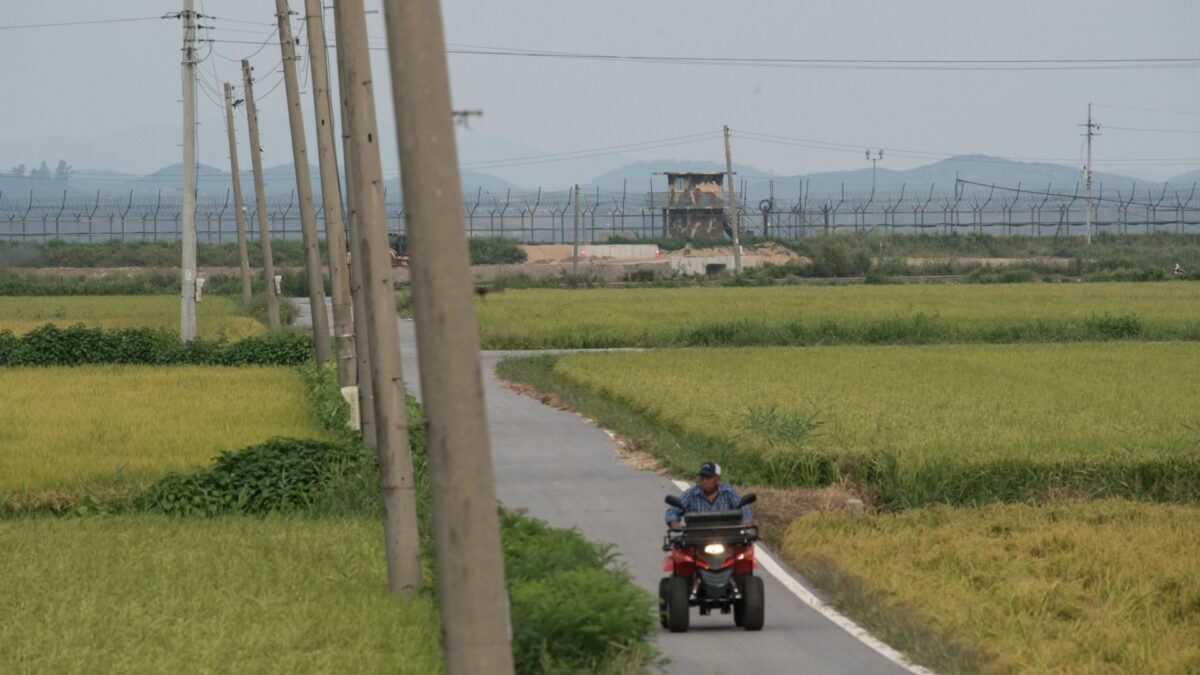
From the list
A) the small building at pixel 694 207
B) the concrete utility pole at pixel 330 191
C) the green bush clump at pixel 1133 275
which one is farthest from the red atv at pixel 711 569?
the small building at pixel 694 207

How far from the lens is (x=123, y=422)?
23.8m

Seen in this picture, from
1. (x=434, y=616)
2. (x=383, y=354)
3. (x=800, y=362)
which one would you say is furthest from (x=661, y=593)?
(x=800, y=362)

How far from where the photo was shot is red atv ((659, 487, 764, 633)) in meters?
11.3

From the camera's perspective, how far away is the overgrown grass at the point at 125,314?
4688cm

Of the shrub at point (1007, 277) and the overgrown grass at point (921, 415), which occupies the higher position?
the overgrown grass at point (921, 415)

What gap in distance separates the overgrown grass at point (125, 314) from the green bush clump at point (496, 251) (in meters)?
29.0

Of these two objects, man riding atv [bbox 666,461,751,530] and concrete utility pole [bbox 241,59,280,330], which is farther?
concrete utility pole [bbox 241,59,280,330]

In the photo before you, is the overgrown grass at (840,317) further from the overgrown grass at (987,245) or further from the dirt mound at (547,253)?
the overgrown grass at (987,245)

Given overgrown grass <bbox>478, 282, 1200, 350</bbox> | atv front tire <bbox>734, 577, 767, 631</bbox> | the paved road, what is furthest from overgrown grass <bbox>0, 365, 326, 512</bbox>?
atv front tire <bbox>734, 577, 767, 631</bbox>

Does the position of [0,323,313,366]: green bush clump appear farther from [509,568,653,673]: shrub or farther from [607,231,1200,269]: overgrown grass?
[607,231,1200,269]: overgrown grass

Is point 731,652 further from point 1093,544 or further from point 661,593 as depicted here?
point 1093,544

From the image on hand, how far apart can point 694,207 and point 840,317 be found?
65493 mm

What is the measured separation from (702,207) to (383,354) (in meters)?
102

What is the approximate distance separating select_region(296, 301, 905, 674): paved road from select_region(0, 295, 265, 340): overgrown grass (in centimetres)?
1717
